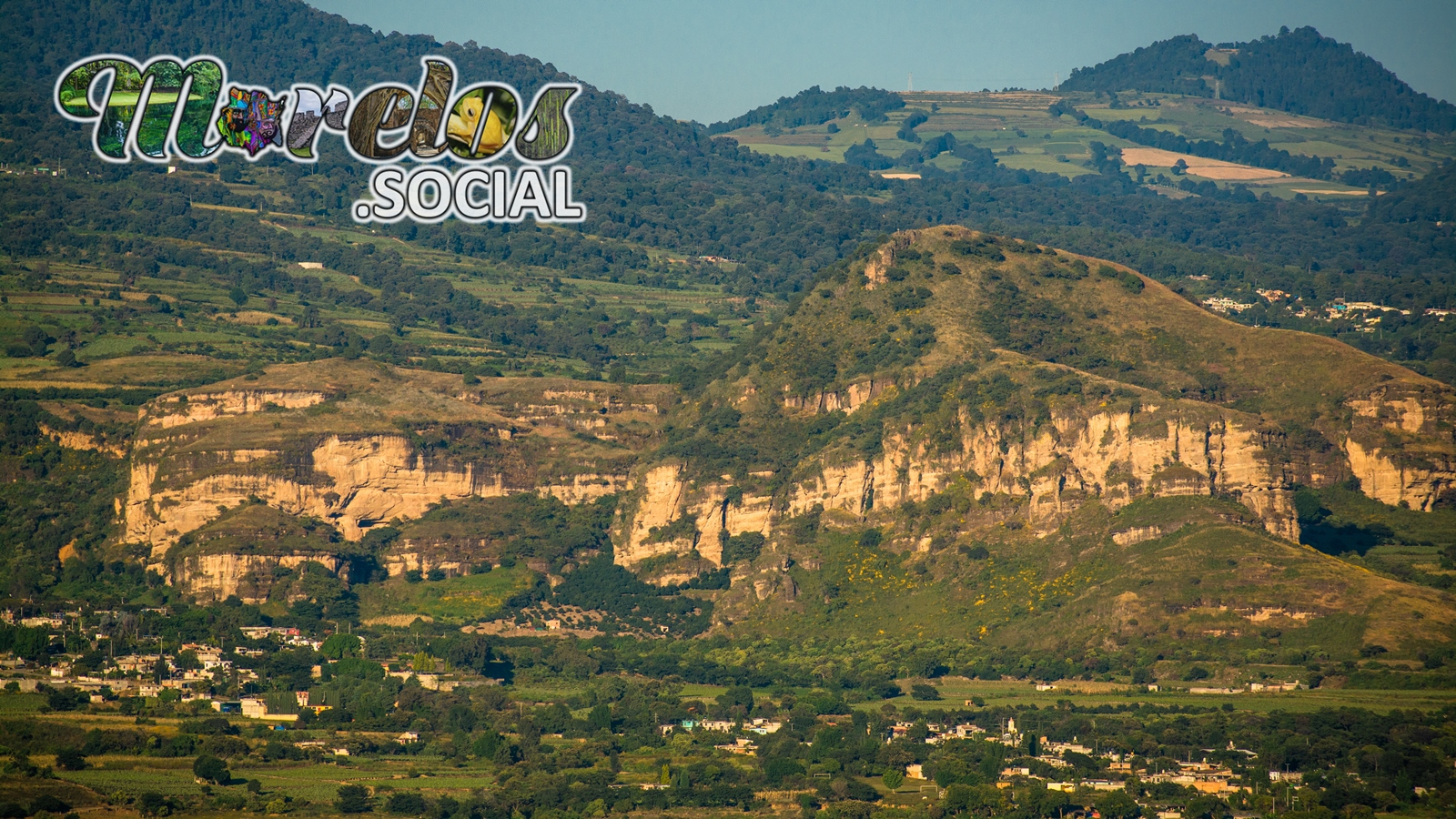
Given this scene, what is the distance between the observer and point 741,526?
118 m

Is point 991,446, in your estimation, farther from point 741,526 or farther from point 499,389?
point 499,389

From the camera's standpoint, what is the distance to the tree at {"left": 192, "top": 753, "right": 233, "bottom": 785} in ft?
288

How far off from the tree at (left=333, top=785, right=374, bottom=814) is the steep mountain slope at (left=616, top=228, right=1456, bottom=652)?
99.1ft

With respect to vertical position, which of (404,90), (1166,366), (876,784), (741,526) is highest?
(404,90)

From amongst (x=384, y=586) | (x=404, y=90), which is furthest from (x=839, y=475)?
(x=404, y=90)

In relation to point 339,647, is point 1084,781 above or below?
below

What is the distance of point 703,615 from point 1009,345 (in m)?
22.9

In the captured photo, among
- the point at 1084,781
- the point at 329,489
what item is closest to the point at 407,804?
the point at 1084,781


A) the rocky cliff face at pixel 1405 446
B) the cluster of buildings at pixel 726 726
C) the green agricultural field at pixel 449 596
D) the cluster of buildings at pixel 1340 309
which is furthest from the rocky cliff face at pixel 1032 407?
the cluster of buildings at pixel 1340 309

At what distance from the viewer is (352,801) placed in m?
86.0

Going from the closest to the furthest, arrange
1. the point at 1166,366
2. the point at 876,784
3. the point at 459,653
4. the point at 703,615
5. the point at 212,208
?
the point at 876,784 → the point at 459,653 → the point at 703,615 → the point at 1166,366 → the point at 212,208

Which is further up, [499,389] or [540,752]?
[499,389]

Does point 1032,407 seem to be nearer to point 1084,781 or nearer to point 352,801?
point 1084,781

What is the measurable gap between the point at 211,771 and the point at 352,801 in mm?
5898
